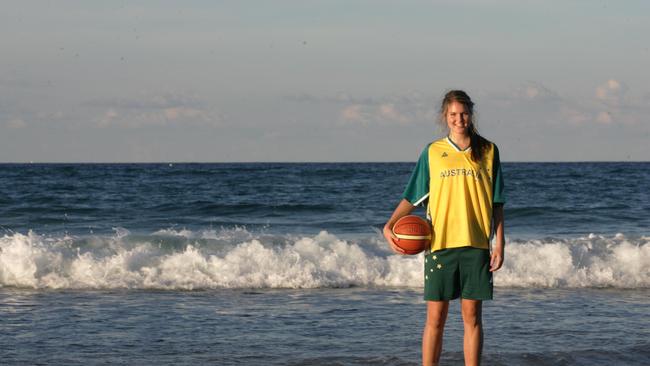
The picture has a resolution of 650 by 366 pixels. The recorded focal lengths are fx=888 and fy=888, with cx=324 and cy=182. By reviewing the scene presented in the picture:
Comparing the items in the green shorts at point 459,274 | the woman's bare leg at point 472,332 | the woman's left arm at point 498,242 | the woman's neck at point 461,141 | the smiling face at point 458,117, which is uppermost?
the smiling face at point 458,117

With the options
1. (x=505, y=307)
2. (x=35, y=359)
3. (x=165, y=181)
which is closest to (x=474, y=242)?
(x=35, y=359)

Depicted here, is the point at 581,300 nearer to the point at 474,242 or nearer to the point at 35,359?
the point at 474,242

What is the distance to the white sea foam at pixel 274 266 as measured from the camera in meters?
12.1

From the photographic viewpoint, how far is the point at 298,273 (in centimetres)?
1245

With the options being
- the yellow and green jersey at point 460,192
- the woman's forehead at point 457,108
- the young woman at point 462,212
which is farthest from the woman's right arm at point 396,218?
the woman's forehead at point 457,108

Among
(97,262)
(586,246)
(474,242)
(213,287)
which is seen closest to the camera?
(474,242)

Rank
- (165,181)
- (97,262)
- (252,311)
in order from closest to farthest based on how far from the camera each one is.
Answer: (252,311), (97,262), (165,181)

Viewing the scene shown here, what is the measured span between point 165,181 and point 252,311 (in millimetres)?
26197

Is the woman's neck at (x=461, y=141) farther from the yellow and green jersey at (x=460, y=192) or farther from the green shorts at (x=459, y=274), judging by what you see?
the green shorts at (x=459, y=274)

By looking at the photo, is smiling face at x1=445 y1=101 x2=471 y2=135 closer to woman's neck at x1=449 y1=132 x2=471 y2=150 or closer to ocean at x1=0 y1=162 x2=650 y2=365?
woman's neck at x1=449 y1=132 x2=471 y2=150

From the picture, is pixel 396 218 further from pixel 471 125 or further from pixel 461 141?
pixel 471 125

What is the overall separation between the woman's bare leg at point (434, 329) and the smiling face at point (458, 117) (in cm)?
112

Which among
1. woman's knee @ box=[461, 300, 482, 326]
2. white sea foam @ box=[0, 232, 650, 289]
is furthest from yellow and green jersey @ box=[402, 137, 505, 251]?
white sea foam @ box=[0, 232, 650, 289]

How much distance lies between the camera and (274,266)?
12750 millimetres
